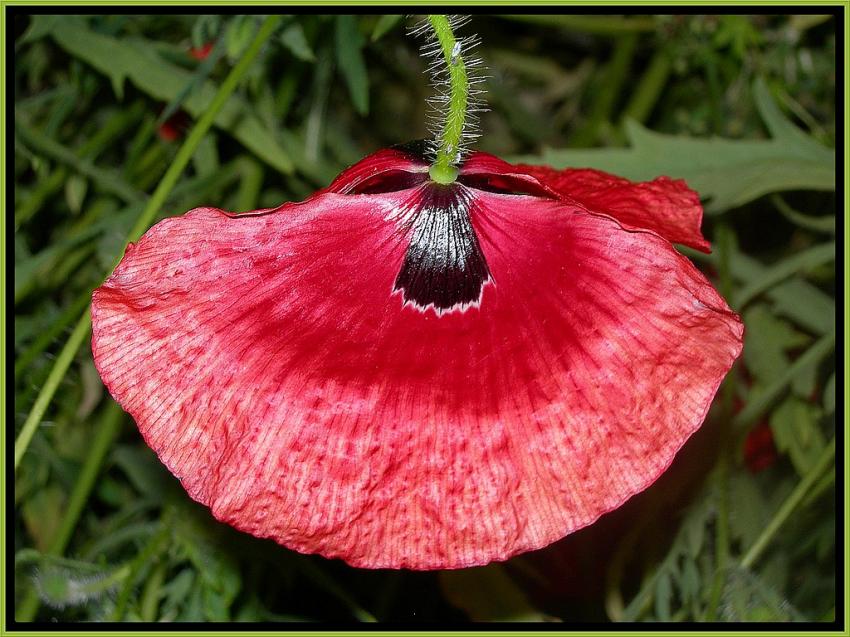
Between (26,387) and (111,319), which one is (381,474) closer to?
(111,319)

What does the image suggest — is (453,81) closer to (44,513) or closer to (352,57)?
(352,57)

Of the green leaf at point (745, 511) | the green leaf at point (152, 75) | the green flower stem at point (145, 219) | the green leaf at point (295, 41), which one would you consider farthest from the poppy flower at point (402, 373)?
the green leaf at point (745, 511)

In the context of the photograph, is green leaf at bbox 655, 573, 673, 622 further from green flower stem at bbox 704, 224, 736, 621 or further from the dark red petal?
the dark red petal

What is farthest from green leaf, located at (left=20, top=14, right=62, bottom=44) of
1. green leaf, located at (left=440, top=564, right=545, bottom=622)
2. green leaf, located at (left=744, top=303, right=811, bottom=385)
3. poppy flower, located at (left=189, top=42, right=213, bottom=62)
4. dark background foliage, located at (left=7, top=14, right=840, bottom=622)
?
green leaf, located at (left=744, top=303, right=811, bottom=385)

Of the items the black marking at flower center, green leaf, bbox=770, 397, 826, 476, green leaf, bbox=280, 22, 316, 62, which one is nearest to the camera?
the black marking at flower center

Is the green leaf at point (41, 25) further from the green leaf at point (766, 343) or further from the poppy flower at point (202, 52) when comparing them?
the green leaf at point (766, 343)

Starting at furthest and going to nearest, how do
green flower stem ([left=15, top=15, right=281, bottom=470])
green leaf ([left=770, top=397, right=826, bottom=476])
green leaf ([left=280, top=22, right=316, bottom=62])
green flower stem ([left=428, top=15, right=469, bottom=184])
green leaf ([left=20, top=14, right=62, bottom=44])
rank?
green leaf ([left=770, top=397, right=826, bottom=476])
green leaf ([left=20, top=14, right=62, bottom=44])
green leaf ([left=280, top=22, right=316, bottom=62])
green flower stem ([left=15, top=15, right=281, bottom=470])
green flower stem ([left=428, top=15, right=469, bottom=184])
